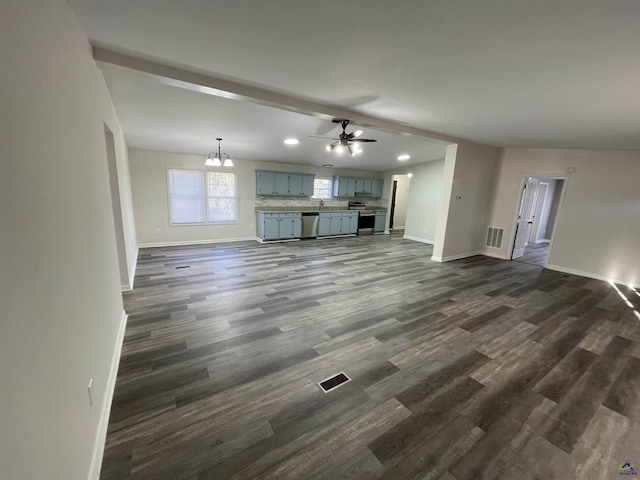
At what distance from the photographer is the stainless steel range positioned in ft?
29.5

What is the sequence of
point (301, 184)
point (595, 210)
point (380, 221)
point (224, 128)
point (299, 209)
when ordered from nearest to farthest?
point (224, 128)
point (595, 210)
point (301, 184)
point (299, 209)
point (380, 221)

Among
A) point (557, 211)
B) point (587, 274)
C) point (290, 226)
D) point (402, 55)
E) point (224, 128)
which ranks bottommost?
point (587, 274)

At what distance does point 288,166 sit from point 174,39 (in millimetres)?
5895

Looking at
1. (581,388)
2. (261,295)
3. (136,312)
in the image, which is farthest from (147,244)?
(581,388)

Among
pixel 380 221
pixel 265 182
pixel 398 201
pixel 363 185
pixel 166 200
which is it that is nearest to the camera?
pixel 166 200

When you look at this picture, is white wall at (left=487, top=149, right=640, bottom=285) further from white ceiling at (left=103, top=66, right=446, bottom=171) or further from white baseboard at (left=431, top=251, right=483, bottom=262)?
white ceiling at (left=103, top=66, right=446, bottom=171)

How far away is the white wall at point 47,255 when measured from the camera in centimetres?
78

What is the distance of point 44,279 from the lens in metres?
1.02

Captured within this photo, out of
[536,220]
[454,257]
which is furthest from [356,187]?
[536,220]

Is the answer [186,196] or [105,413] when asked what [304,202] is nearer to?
[186,196]

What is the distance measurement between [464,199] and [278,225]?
4728 millimetres

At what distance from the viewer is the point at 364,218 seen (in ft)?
29.7

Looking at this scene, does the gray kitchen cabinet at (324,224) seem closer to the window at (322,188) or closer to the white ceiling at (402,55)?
the window at (322,188)

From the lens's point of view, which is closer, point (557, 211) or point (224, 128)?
point (224, 128)
